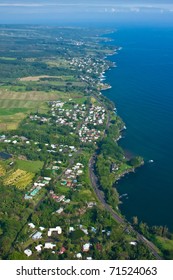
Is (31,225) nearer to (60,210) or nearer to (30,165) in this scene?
(60,210)

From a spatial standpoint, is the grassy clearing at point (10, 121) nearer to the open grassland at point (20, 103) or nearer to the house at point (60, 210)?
the open grassland at point (20, 103)

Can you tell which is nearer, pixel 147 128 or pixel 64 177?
pixel 64 177

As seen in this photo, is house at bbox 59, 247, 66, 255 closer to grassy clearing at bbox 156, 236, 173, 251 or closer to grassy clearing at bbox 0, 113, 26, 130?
grassy clearing at bbox 156, 236, 173, 251

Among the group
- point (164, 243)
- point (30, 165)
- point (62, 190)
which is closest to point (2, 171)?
point (30, 165)

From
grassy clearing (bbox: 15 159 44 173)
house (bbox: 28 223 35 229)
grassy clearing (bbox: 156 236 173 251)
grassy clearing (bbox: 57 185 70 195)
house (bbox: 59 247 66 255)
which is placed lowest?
grassy clearing (bbox: 156 236 173 251)

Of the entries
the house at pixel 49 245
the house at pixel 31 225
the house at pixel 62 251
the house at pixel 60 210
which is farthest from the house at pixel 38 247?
the house at pixel 60 210

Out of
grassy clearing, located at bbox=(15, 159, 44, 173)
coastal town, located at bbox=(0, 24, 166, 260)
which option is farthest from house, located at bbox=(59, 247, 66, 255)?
grassy clearing, located at bbox=(15, 159, 44, 173)
